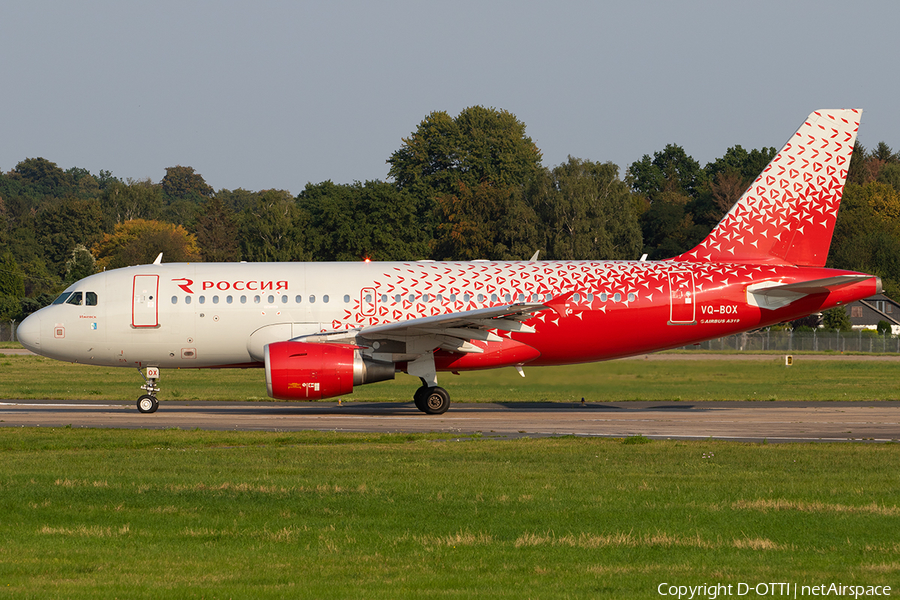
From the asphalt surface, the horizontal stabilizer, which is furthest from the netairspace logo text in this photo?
the horizontal stabilizer

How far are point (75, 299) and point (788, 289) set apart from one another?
18.8 meters

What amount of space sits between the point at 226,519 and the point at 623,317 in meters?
17.0

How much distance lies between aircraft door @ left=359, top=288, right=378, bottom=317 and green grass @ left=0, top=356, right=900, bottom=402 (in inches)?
164

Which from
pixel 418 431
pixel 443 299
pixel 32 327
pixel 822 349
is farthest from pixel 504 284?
pixel 822 349

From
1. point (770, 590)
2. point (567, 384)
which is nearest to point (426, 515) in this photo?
point (770, 590)

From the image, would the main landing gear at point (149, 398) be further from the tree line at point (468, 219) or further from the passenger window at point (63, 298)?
the tree line at point (468, 219)

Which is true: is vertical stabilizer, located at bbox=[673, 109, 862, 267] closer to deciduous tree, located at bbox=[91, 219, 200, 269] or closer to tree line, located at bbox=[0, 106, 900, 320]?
tree line, located at bbox=[0, 106, 900, 320]

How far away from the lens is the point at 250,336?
27.1 metres

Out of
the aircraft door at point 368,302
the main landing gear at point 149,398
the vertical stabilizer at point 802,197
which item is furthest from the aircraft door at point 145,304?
the vertical stabilizer at point 802,197

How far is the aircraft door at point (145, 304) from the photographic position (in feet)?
89.6

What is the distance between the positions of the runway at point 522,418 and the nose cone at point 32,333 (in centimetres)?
172

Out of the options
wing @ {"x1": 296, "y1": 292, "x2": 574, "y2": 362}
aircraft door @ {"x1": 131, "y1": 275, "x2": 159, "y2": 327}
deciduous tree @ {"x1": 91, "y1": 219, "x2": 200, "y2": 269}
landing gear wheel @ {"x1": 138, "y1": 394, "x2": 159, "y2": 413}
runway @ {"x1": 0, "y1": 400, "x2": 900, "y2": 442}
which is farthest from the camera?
deciduous tree @ {"x1": 91, "y1": 219, "x2": 200, "y2": 269}

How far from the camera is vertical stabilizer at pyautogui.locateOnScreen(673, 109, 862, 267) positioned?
2839 centimetres

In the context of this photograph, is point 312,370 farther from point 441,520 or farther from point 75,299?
point 441,520
